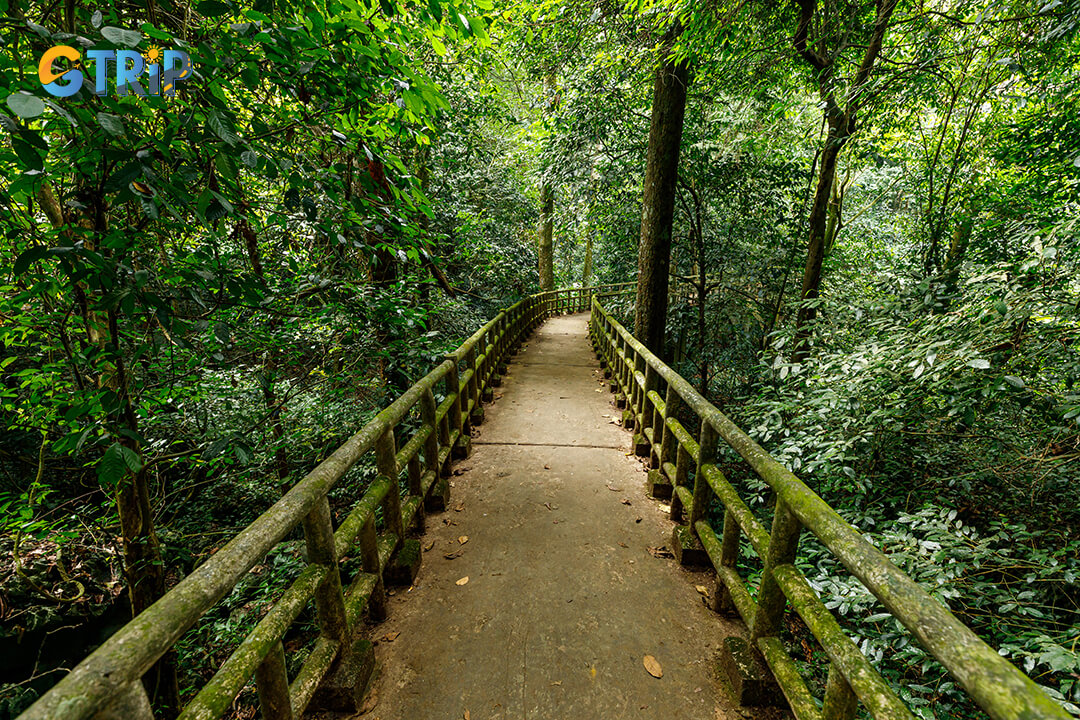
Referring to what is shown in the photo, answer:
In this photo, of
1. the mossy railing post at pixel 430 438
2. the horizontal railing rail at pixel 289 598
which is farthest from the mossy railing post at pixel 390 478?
the mossy railing post at pixel 430 438

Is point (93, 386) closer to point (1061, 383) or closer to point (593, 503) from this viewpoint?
point (593, 503)

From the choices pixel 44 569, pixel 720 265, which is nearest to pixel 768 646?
pixel 44 569

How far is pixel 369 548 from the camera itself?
2736 millimetres

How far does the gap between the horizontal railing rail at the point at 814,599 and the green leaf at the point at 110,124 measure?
9.86 feet

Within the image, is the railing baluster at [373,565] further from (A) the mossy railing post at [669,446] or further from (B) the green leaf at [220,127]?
(A) the mossy railing post at [669,446]

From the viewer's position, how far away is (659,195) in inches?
279

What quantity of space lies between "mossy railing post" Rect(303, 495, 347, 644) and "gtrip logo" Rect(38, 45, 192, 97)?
1.91 m

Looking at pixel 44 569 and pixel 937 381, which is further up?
pixel 937 381

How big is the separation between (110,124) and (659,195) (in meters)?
6.64

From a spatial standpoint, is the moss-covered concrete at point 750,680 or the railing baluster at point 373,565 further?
the railing baluster at point 373,565

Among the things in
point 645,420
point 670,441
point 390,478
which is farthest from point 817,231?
point 390,478

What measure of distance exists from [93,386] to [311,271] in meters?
2.14

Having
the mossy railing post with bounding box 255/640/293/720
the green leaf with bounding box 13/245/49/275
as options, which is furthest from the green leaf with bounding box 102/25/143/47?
the mossy railing post with bounding box 255/640/293/720

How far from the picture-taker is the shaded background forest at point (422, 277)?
242 centimetres
